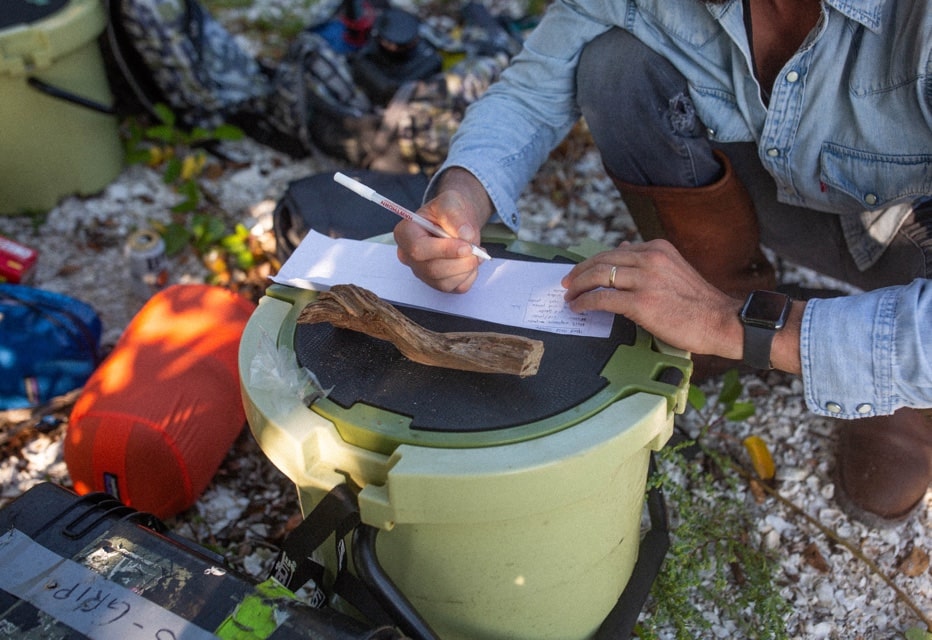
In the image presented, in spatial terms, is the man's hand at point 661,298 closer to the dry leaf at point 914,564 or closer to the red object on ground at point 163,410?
the dry leaf at point 914,564

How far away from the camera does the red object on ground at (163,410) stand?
1687 mm

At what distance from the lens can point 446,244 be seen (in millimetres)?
1358

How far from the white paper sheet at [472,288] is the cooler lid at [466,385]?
0.02 m

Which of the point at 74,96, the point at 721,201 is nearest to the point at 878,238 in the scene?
the point at 721,201

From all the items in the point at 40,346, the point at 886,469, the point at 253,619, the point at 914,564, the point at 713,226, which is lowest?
the point at 914,564

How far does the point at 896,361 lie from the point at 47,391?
69.5 inches

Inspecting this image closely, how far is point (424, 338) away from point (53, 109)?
1.88 m

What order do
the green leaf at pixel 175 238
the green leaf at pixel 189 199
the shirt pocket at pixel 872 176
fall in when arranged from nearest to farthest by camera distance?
1. the shirt pocket at pixel 872 176
2. the green leaf at pixel 175 238
3. the green leaf at pixel 189 199

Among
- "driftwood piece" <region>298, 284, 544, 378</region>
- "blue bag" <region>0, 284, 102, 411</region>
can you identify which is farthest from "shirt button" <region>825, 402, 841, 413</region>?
"blue bag" <region>0, 284, 102, 411</region>

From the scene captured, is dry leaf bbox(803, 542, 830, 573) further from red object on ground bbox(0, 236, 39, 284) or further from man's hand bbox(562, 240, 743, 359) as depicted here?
red object on ground bbox(0, 236, 39, 284)

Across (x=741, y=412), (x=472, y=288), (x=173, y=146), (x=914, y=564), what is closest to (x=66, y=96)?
(x=173, y=146)

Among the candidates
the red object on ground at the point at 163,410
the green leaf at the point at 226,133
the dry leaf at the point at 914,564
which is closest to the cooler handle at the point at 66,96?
the green leaf at the point at 226,133

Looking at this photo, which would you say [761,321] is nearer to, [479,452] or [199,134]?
[479,452]

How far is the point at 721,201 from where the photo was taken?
1786mm
